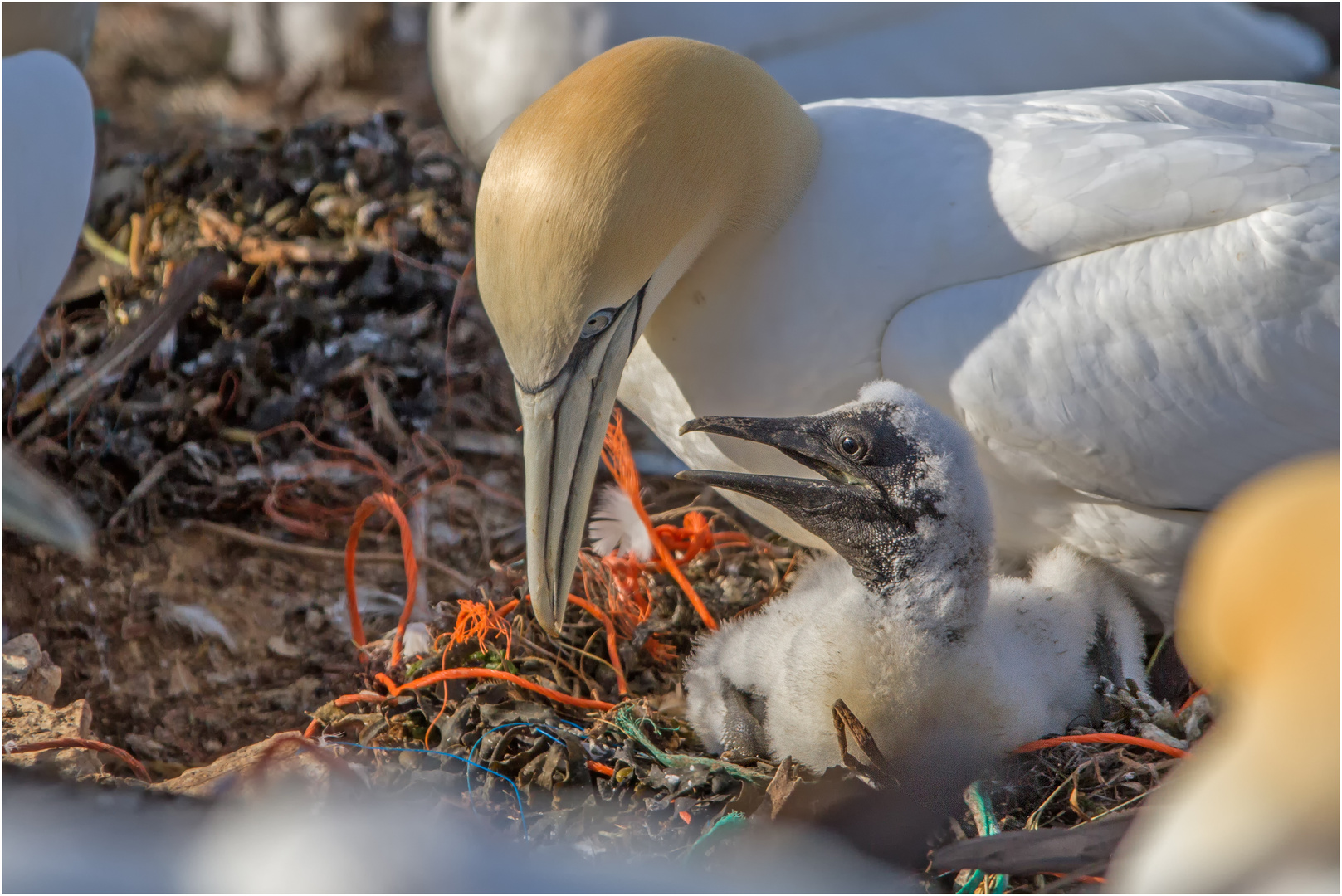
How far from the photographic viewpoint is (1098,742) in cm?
255

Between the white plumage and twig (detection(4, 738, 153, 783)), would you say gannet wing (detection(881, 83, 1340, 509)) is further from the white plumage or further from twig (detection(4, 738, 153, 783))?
twig (detection(4, 738, 153, 783))

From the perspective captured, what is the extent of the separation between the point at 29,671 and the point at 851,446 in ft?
6.38

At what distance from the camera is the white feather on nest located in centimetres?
336

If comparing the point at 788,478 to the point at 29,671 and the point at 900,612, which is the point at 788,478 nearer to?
the point at 900,612

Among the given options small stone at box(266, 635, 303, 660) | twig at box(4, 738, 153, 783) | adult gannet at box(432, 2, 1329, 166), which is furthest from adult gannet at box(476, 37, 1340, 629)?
adult gannet at box(432, 2, 1329, 166)

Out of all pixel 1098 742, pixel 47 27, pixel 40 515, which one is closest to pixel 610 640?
pixel 1098 742

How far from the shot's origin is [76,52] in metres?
4.66

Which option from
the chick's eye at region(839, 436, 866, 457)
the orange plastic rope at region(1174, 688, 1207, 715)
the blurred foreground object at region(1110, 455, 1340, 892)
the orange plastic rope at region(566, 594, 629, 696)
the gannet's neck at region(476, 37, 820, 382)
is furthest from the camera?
the orange plastic rope at region(566, 594, 629, 696)

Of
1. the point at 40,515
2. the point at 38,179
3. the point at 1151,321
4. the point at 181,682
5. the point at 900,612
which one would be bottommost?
the point at 181,682

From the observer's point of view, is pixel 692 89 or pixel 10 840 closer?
pixel 10 840

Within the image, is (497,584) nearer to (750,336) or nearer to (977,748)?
(750,336)

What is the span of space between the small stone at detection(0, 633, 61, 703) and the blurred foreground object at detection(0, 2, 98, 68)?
1.96 metres

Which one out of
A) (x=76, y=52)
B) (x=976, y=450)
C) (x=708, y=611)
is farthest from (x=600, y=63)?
(x=76, y=52)

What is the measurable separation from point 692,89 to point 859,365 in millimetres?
666
